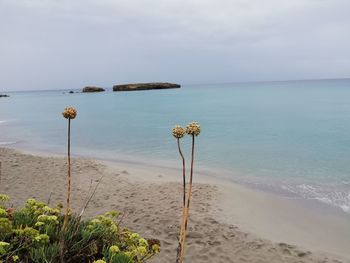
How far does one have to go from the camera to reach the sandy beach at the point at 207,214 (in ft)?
18.2

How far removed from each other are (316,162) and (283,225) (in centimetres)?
786

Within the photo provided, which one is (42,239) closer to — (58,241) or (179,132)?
(58,241)

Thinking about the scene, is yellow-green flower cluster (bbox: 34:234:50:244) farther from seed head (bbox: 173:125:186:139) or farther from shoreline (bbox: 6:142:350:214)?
shoreline (bbox: 6:142:350:214)

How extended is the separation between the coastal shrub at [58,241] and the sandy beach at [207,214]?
3.66 feet

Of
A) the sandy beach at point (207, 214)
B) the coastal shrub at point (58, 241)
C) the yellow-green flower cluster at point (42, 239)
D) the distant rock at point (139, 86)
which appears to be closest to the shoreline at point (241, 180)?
the sandy beach at point (207, 214)

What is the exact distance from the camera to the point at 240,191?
9.55 m

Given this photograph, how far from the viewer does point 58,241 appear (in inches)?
134

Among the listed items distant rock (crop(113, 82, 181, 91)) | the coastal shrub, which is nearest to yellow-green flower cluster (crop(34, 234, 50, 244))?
the coastal shrub

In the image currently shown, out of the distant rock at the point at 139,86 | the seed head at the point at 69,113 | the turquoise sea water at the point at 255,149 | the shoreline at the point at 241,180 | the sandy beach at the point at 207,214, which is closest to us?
the seed head at the point at 69,113

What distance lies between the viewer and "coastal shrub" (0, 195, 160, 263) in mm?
2934

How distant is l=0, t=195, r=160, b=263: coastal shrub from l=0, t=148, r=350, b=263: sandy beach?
1117mm

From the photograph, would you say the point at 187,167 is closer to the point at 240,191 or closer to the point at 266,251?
the point at 240,191

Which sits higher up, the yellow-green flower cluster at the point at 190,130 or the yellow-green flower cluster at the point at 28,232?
the yellow-green flower cluster at the point at 190,130

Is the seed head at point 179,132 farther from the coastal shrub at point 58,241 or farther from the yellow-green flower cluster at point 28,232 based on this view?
the yellow-green flower cluster at point 28,232
